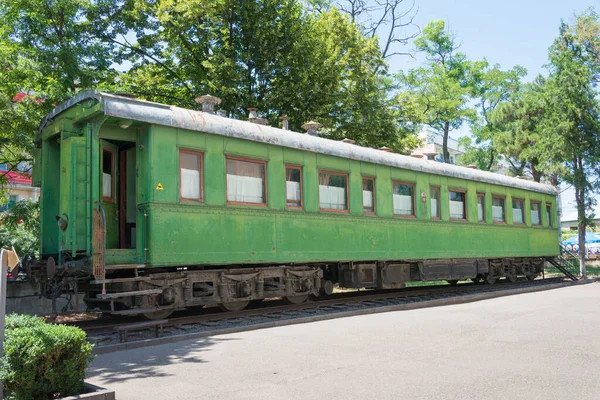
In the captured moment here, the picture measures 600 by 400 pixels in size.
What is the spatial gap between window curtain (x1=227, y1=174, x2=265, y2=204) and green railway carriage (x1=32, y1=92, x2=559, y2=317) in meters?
0.03

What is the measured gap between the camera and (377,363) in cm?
→ 633

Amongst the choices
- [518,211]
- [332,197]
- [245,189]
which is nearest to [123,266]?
[245,189]

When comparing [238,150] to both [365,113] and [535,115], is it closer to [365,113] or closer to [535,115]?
[365,113]

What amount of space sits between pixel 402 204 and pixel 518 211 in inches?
260

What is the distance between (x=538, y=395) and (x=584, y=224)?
20.7 m

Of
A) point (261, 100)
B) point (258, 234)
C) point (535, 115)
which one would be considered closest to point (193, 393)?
point (258, 234)

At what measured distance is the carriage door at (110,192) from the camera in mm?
9506

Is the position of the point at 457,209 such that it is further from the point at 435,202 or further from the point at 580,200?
the point at 580,200

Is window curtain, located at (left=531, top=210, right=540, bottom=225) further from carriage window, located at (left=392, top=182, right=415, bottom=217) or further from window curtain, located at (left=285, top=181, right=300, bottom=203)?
window curtain, located at (left=285, top=181, right=300, bottom=203)

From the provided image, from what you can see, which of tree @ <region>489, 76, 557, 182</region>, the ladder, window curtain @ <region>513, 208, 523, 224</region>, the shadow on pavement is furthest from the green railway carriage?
tree @ <region>489, 76, 557, 182</region>

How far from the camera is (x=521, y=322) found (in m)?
9.34

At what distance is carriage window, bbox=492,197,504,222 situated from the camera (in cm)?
1722

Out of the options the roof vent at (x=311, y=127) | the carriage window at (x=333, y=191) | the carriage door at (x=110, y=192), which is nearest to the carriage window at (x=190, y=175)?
the carriage door at (x=110, y=192)

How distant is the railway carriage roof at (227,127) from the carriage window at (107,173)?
0.97 meters
